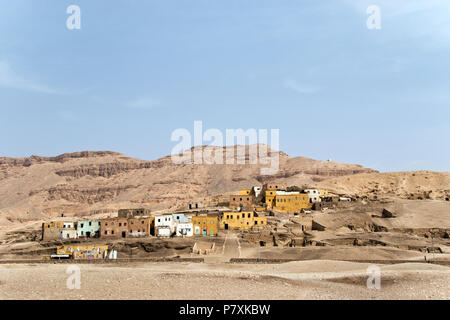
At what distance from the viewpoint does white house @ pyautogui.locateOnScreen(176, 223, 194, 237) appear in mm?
60594

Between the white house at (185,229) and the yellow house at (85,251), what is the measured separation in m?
10.0

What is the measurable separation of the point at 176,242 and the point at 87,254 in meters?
9.65

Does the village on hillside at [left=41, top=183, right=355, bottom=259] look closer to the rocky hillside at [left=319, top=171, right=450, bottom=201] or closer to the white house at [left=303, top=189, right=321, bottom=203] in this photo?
the white house at [left=303, top=189, right=321, bottom=203]

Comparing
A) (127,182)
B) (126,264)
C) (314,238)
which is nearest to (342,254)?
(314,238)

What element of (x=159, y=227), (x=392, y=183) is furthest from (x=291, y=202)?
(x=392, y=183)

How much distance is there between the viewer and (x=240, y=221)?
63969 mm

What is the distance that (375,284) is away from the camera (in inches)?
1272

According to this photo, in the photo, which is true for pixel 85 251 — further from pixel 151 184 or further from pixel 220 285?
pixel 151 184

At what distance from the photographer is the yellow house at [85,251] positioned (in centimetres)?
5309

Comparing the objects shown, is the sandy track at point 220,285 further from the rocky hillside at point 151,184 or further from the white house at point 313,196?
the rocky hillside at point 151,184

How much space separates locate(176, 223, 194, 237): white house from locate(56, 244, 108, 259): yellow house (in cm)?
1001

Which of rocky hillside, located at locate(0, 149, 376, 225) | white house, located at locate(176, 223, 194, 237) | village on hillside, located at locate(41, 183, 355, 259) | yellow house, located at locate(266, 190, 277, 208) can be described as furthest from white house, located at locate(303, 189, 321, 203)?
rocky hillside, located at locate(0, 149, 376, 225)

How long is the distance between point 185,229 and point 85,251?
12.7 m

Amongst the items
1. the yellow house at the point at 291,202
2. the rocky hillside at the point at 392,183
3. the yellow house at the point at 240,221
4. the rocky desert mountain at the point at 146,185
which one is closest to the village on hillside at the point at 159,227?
the yellow house at the point at 240,221
